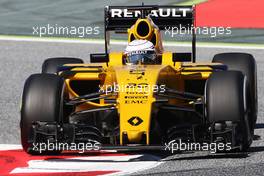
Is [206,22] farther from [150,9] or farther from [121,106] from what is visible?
[121,106]

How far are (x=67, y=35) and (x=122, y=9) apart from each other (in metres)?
8.79

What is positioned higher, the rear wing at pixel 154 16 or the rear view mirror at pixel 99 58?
the rear wing at pixel 154 16

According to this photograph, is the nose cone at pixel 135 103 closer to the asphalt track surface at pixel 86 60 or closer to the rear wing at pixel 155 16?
the asphalt track surface at pixel 86 60

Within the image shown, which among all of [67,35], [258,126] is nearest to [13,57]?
[67,35]

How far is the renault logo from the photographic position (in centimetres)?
952

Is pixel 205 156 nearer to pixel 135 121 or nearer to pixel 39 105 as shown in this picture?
pixel 135 121

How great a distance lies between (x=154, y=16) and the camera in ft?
41.0

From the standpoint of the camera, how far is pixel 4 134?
11.2 meters

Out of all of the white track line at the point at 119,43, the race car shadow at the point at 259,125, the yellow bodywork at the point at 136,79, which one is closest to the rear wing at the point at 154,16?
the yellow bodywork at the point at 136,79

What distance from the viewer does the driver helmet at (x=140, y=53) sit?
11002mm

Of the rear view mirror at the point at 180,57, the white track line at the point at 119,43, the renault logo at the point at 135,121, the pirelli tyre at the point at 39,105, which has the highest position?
the white track line at the point at 119,43

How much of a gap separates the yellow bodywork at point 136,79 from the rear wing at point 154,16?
1.70 feet

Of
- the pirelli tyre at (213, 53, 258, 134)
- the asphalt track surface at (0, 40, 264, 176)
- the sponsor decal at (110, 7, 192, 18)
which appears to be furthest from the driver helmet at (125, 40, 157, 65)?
the asphalt track surface at (0, 40, 264, 176)

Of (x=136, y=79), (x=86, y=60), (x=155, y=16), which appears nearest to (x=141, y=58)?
(x=136, y=79)
